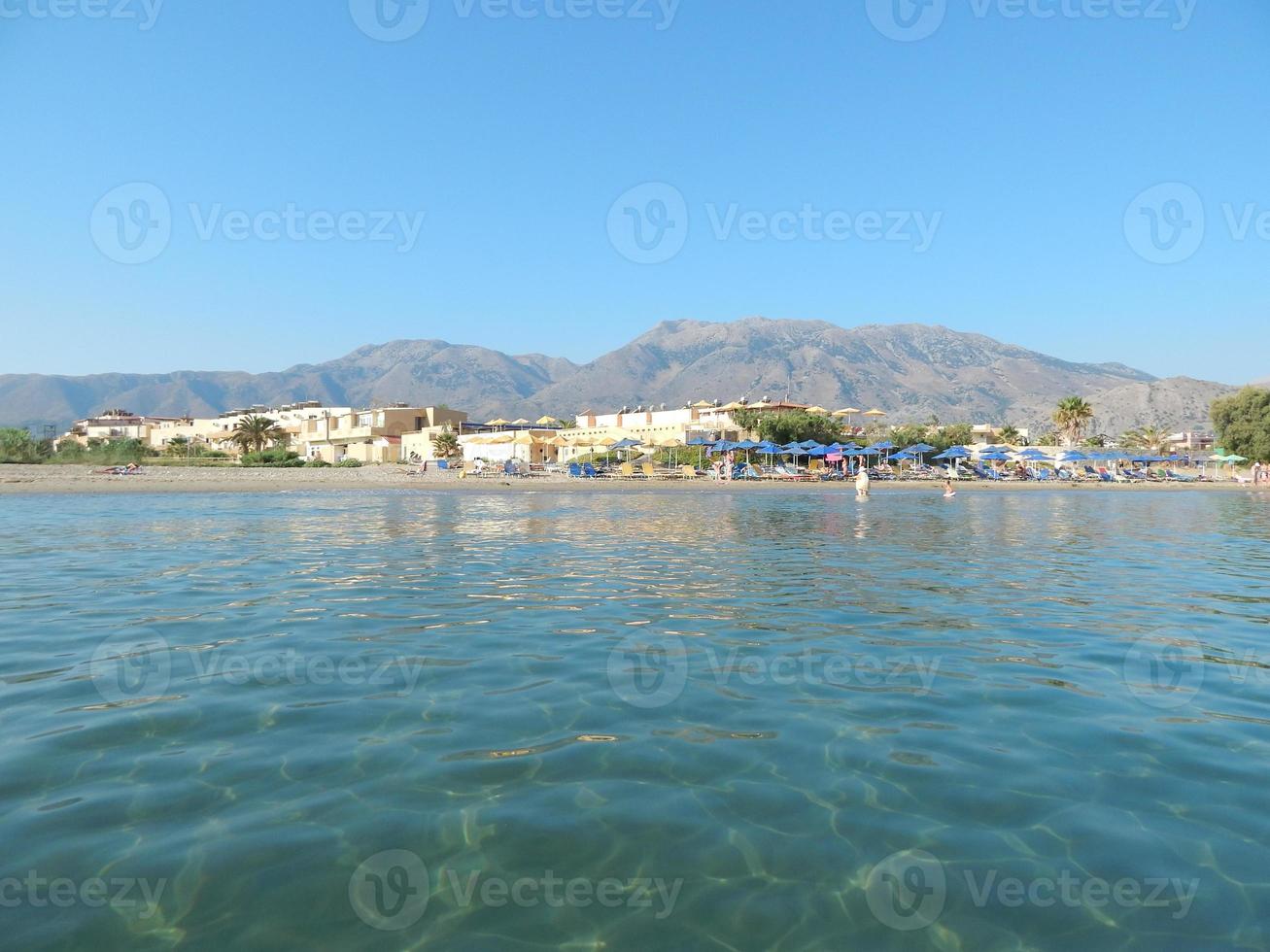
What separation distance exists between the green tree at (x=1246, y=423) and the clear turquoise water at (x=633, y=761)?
6596 centimetres

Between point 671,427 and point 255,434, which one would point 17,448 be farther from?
point 671,427

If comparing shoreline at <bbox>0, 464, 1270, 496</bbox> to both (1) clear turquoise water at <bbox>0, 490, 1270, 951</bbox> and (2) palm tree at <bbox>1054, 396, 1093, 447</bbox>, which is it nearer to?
(2) palm tree at <bbox>1054, 396, 1093, 447</bbox>

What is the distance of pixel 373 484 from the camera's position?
4666 centimetres

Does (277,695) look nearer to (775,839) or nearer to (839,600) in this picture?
(775,839)

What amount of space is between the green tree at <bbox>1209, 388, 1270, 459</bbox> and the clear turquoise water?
6596 cm

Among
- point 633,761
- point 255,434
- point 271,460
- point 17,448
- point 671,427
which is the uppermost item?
point 671,427

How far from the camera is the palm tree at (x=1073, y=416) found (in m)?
72.6

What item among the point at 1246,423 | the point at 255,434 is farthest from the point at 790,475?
the point at 255,434

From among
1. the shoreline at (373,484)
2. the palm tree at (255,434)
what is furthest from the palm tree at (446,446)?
the palm tree at (255,434)

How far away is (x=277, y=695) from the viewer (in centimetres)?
580

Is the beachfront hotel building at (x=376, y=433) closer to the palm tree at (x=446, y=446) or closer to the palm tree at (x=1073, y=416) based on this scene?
the palm tree at (x=446, y=446)

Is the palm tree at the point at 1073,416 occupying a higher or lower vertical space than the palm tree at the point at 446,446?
higher

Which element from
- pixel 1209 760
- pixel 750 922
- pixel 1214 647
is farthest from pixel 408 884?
pixel 1214 647

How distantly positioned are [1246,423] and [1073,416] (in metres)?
13.4
